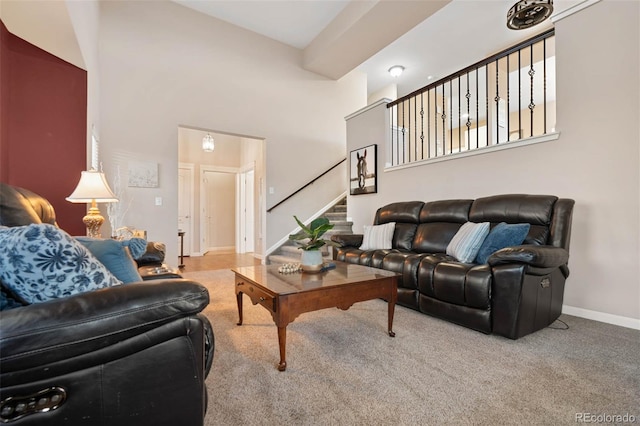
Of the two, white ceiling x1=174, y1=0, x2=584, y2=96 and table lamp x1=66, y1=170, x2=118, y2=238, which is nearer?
table lamp x1=66, y1=170, x2=118, y2=238

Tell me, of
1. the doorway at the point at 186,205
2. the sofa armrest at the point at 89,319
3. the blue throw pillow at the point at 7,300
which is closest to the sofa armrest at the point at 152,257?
the blue throw pillow at the point at 7,300

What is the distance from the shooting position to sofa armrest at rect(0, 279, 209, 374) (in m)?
0.68

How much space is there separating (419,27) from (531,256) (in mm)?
4495

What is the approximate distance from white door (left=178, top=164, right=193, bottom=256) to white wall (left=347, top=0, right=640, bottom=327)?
20.5 feet

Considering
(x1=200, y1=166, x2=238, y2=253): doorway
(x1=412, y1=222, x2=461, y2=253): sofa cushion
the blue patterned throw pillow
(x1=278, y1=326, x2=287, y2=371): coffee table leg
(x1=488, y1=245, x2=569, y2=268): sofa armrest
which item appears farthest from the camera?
(x1=200, y1=166, x2=238, y2=253): doorway

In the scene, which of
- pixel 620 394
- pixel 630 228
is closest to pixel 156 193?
pixel 620 394

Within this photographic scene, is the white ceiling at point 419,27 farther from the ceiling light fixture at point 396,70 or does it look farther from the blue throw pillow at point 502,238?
the blue throw pillow at point 502,238

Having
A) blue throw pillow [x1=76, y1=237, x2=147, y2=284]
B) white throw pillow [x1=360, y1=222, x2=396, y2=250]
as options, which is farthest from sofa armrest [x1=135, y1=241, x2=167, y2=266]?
white throw pillow [x1=360, y1=222, x2=396, y2=250]

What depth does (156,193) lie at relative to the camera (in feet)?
14.2

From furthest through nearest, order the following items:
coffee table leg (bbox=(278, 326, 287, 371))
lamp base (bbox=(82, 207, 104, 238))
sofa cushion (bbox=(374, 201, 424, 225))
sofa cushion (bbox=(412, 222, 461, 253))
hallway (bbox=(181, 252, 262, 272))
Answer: hallway (bbox=(181, 252, 262, 272)) → sofa cushion (bbox=(374, 201, 424, 225)) → sofa cushion (bbox=(412, 222, 461, 253)) → lamp base (bbox=(82, 207, 104, 238)) → coffee table leg (bbox=(278, 326, 287, 371))

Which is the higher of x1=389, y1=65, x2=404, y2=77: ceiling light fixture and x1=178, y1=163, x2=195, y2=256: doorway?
x1=389, y1=65, x2=404, y2=77: ceiling light fixture

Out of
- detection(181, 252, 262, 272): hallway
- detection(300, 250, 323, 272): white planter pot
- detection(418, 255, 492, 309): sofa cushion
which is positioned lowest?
detection(181, 252, 262, 272): hallway

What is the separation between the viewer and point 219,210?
7.29m

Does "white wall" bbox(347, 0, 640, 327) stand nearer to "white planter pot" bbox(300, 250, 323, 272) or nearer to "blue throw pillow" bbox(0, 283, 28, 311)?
"white planter pot" bbox(300, 250, 323, 272)
